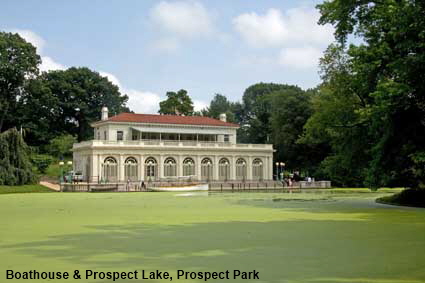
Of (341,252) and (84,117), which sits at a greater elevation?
(84,117)

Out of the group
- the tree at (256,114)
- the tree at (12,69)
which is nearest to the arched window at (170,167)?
the tree at (256,114)

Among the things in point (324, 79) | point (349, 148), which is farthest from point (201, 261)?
point (324, 79)

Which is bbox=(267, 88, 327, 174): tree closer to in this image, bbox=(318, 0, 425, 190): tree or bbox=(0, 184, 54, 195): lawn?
bbox=(0, 184, 54, 195): lawn

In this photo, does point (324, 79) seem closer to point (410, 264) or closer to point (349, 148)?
point (349, 148)

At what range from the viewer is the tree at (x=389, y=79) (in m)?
13.5

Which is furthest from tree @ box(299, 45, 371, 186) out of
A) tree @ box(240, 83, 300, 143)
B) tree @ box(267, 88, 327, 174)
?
tree @ box(240, 83, 300, 143)

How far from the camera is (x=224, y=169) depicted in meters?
55.3

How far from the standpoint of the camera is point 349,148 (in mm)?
22938

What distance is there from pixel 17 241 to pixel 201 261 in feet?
12.7

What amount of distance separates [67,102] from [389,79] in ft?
186

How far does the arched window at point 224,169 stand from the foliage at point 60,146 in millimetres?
17195

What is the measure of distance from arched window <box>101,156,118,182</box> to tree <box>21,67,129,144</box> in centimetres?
1671

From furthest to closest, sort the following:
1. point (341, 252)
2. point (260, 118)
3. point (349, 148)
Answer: point (260, 118) → point (349, 148) → point (341, 252)

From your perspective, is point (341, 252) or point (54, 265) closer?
point (54, 265)
